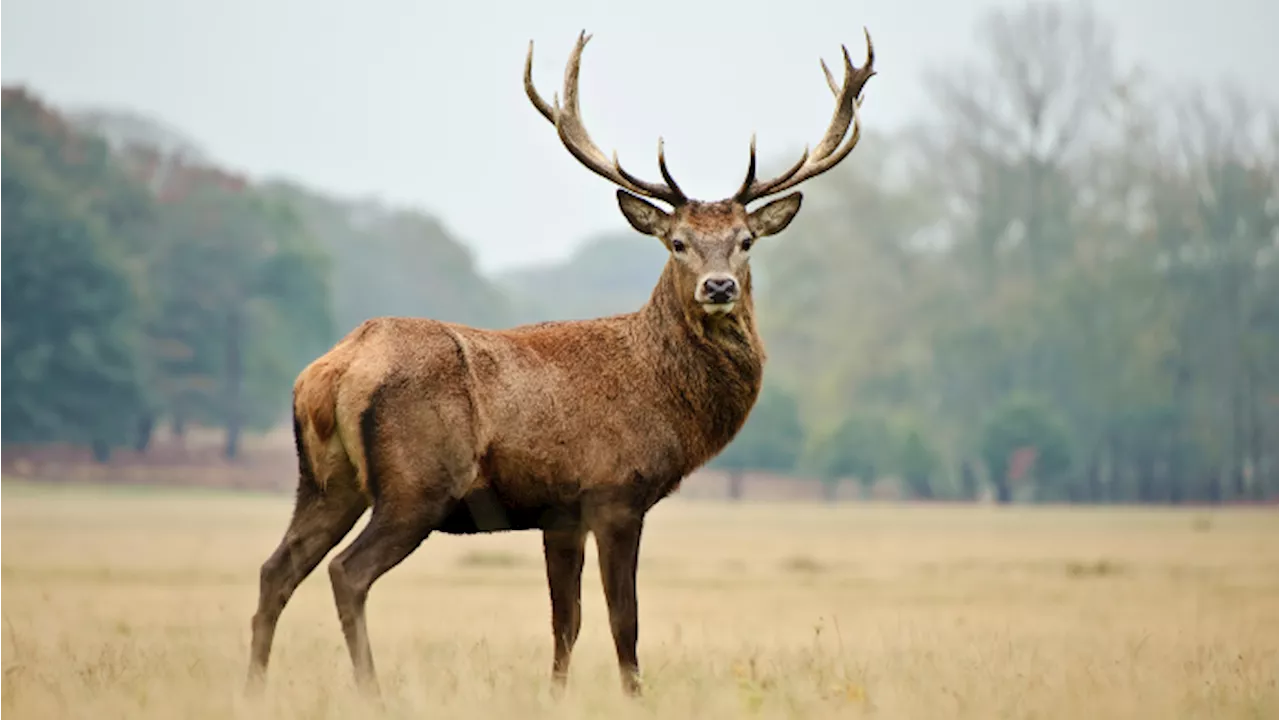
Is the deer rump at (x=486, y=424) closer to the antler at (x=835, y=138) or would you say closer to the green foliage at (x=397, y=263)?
the antler at (x=835, y=138)

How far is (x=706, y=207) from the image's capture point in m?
10.0

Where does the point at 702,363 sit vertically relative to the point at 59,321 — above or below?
below

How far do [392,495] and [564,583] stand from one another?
4.36ft

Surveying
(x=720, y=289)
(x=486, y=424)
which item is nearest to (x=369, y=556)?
(x=486, y=424)

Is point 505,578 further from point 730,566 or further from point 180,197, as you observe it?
point 180,197

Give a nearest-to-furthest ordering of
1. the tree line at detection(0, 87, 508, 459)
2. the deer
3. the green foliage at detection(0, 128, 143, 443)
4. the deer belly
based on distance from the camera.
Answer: the deer < the deer belly < the green foliage at detection(0, 128, 143, 443) < the tree line at detection(0, 87, 508, 459)

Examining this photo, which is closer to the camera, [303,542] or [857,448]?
[303,542]

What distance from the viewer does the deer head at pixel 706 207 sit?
9.80 metres

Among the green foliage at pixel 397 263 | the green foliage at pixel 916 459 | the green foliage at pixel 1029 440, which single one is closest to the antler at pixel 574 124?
the green foliage at pixel 1029 440

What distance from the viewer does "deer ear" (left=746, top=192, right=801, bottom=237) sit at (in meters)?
10.3

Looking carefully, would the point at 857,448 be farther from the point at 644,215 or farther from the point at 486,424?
the point at 486,424

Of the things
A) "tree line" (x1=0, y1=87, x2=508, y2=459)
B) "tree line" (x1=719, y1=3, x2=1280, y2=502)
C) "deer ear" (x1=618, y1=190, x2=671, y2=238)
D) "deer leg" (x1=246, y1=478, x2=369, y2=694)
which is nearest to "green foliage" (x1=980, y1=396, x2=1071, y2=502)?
"tree line" (x1=719, y1=3, x2=1280, y2=502)

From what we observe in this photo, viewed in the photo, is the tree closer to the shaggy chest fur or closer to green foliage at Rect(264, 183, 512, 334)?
green foliage at Rect(264, 183, 512, 334)

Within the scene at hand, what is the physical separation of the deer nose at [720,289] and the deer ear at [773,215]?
0.72 meters
